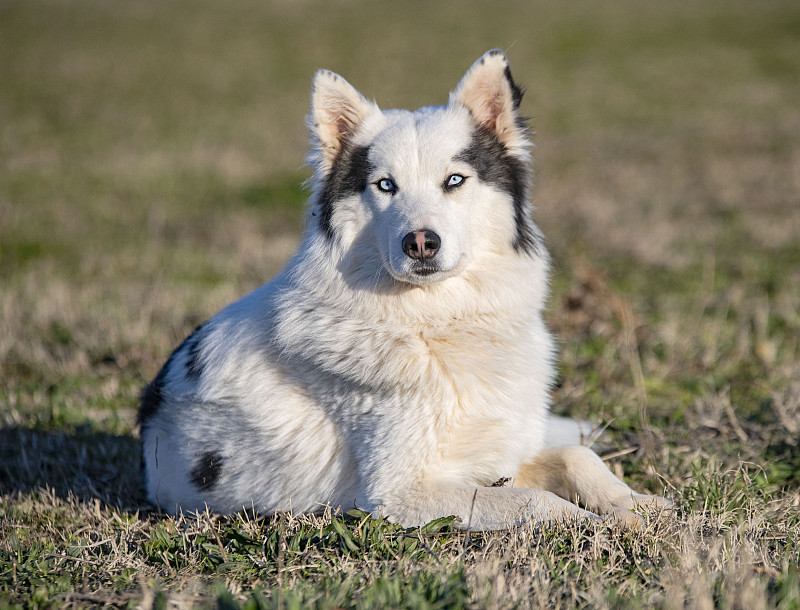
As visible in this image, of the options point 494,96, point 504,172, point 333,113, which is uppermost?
point 494,96

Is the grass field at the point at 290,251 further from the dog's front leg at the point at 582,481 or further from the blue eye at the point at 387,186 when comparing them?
the blue eye at the point at 387,186

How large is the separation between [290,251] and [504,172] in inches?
259

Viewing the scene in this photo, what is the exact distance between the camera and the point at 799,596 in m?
2.51

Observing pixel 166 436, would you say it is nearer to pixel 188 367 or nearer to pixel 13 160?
pixel 188 367

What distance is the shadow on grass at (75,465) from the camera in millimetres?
4402

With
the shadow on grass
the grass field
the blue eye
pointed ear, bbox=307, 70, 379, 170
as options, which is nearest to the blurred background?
the grass field

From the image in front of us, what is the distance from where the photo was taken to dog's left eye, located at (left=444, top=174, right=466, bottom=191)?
11.7 ft

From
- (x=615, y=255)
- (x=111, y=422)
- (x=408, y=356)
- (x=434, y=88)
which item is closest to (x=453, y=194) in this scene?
(x=408, y=356)

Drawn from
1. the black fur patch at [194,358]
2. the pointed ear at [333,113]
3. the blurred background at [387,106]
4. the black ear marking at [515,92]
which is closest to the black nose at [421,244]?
the pointed ear at [333,113]

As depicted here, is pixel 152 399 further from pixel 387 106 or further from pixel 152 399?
pixel 387 106

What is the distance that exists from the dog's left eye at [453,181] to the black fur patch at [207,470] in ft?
5.61

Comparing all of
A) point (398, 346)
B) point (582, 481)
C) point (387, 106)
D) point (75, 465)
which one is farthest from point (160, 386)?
point (387, 106)

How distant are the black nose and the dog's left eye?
0.36 m

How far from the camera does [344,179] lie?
3.67 m
